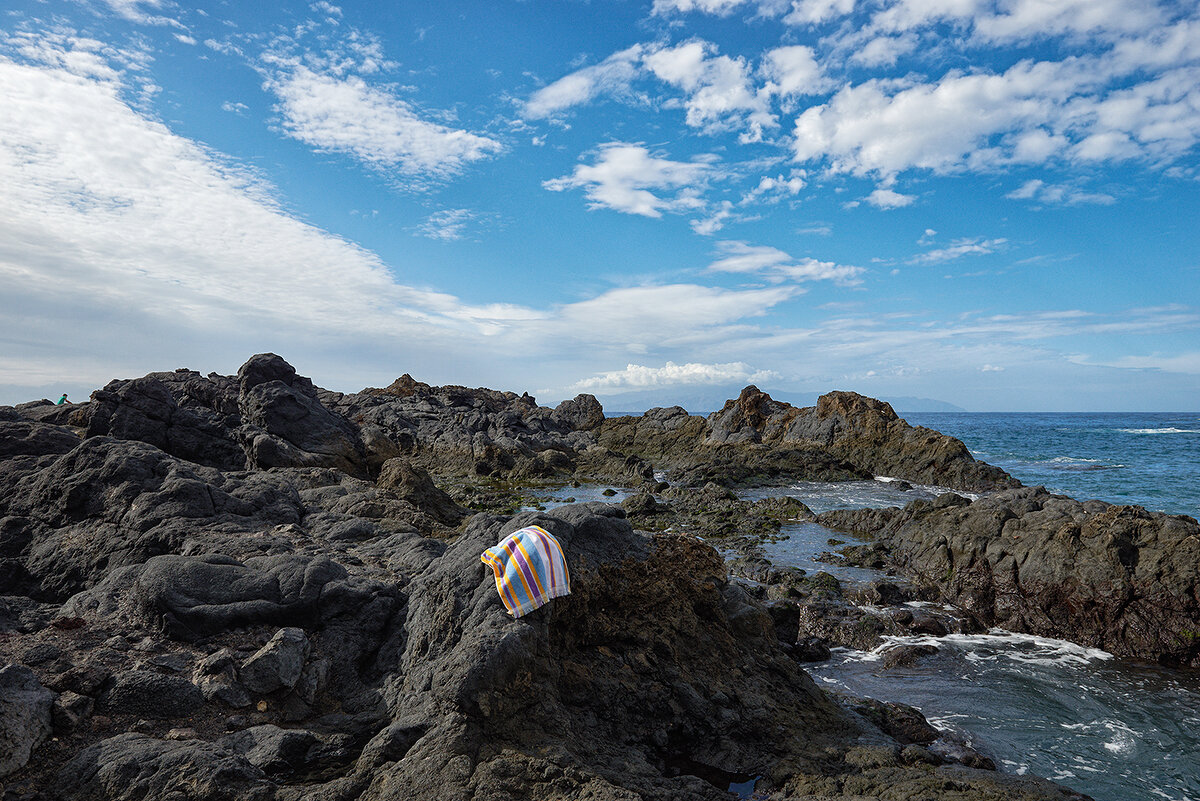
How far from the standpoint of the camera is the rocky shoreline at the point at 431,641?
7145 mm

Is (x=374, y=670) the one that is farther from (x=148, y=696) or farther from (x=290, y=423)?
(x=290, y=423)

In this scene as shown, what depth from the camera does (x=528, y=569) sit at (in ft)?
29.9

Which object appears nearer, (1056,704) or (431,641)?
(431,641)

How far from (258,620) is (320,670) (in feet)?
5.13

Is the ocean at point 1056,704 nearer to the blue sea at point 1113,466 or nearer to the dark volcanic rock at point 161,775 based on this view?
the dark volcanic rock at point 161,775

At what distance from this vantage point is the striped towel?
8844 millimetres

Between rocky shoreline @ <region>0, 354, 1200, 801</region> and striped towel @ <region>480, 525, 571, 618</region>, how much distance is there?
0.26 m

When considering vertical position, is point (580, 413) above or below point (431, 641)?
above

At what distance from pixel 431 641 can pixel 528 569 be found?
1.75 m

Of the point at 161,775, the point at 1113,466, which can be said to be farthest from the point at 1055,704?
the point at 1113,466

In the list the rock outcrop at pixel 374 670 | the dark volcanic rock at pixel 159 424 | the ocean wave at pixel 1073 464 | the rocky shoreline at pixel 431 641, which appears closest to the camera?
the rock outcrop at pixel 374 670

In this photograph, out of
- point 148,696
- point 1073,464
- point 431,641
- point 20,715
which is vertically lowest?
point 1073,464

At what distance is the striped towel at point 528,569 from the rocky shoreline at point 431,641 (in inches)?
10.1

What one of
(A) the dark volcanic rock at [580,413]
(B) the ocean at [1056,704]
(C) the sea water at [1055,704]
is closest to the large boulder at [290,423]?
(B) the ocean at [1056,704]
